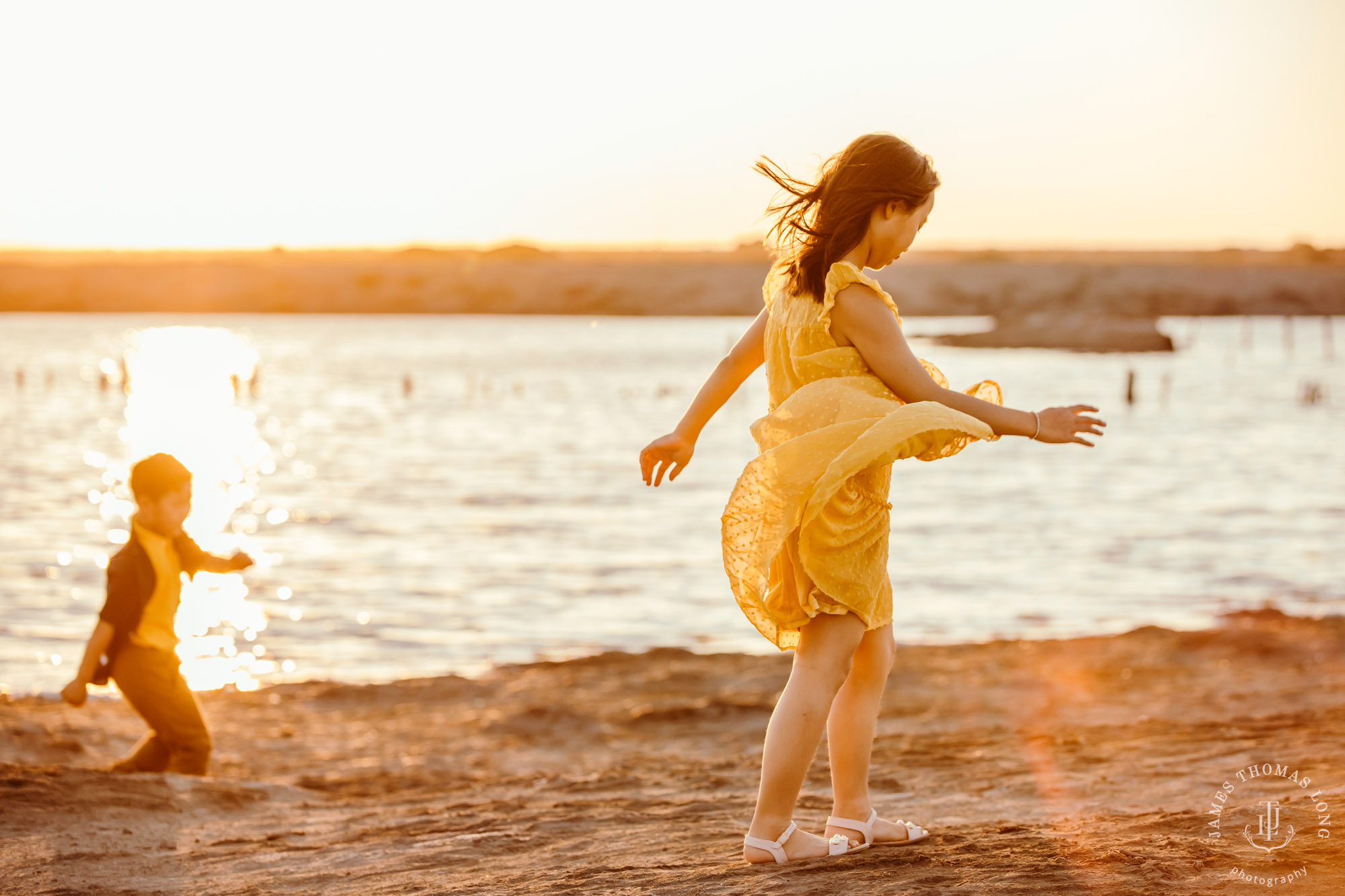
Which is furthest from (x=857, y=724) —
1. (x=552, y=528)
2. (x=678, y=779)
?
(x=552, y=528)

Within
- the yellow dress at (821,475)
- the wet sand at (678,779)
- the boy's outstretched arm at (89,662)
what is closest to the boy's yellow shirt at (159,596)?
the boy's outstretched arm at (89,662)

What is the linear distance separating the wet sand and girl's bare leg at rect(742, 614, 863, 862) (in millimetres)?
151

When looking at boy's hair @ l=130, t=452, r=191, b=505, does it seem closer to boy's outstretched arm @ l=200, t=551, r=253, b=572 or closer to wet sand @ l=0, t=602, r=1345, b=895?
boy's outstretched arm @ l=200, t=551, r=253, b=572

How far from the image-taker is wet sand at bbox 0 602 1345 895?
366 cm

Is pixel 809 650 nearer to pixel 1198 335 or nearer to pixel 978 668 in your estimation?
pixel 978 668

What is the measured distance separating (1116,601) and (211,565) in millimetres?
9197

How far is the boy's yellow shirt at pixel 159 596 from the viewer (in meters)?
5.09

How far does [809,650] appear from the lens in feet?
11.8

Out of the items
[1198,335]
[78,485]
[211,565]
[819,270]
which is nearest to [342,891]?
[211,565]

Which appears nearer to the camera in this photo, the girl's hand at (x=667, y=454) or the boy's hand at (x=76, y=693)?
the girl's hand at (x=667, y=454)

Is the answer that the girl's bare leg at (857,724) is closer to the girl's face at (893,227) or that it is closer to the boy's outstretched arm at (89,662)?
the girl's face at (893,227)

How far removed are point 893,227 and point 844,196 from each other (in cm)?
16

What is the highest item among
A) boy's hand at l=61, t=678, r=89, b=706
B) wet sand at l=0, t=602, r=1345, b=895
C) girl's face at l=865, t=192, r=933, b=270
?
girl's face at l=865, t=192, r=933, b=270

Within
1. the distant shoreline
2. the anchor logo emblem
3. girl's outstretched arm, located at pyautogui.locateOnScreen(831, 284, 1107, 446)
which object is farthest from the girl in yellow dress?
the distant shoreline
